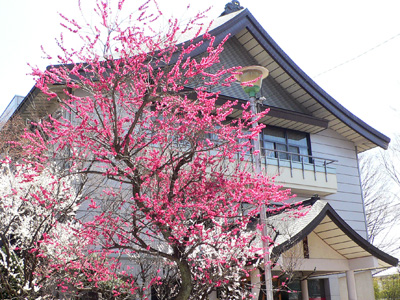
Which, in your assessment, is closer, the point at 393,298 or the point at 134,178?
the point at 134,178

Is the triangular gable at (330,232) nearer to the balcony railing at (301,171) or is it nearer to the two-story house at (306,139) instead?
the two-story house at (306,139)

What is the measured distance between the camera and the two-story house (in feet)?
50.3

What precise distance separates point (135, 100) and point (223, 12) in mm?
13865

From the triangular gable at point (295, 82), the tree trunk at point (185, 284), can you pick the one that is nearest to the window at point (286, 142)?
the triangular gable at point (295, 82)

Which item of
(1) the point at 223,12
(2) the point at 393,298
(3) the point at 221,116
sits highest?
(1) the point at 223,12

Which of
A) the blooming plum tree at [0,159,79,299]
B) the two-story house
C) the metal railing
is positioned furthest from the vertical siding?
the blooming plum tree at [0,159,79,299]

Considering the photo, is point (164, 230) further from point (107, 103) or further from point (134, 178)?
point (107, 103)

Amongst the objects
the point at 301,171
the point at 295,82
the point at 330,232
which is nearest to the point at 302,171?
the point at 301,171

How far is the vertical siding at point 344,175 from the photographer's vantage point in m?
18.7

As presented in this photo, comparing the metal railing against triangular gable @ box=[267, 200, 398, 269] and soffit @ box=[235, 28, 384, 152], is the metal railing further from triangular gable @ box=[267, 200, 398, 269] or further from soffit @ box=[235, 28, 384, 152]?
triangular gable @ box=[267, 200, 398, 269]

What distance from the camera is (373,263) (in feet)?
42.6

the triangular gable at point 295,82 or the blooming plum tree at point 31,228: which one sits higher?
the triangular gable at point 295,82

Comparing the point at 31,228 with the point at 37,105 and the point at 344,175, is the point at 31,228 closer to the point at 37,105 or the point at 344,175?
the point at 37,105

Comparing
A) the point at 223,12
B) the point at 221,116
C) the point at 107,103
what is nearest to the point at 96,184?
the point at 107,103
